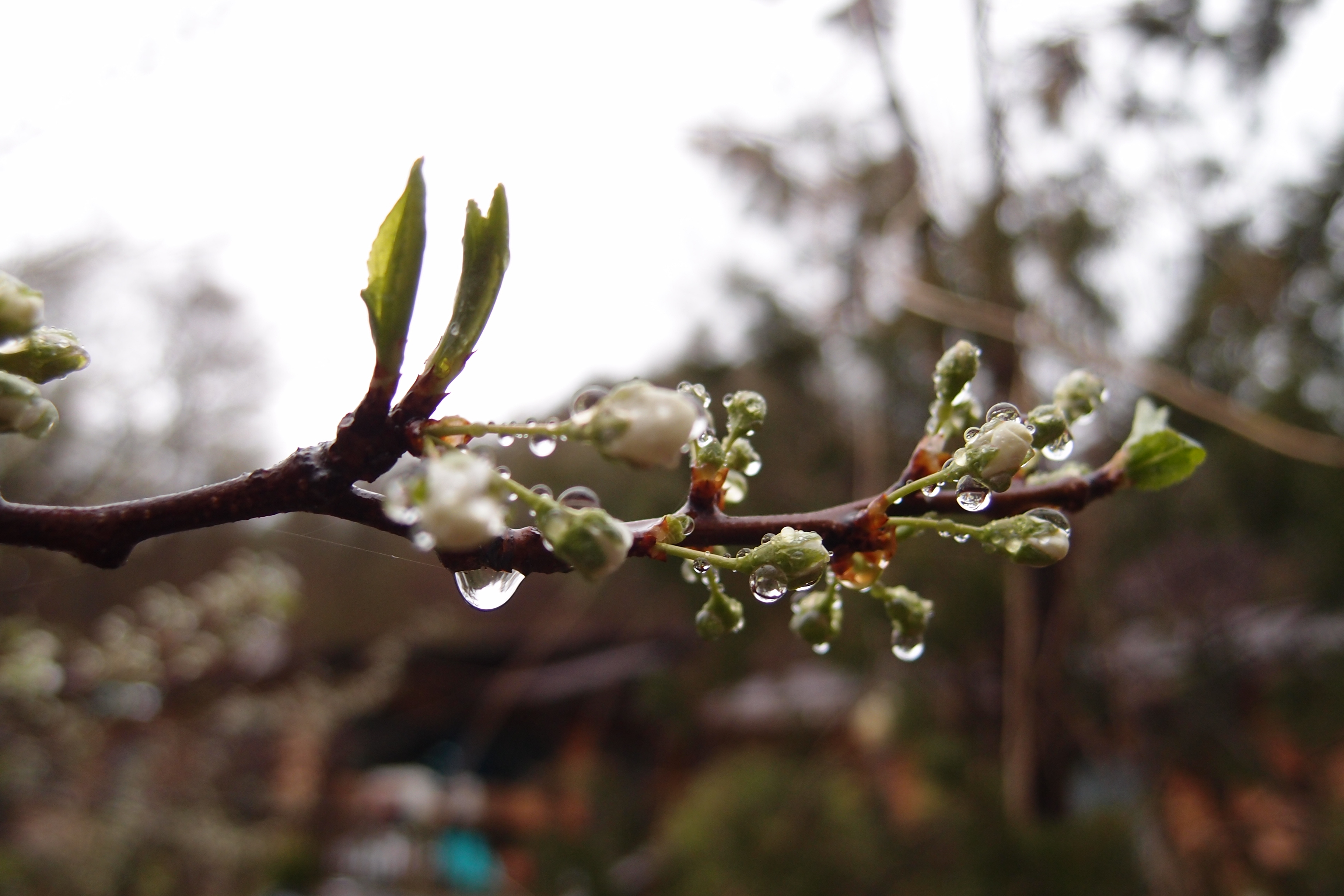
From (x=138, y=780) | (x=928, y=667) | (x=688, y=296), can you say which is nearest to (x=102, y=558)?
(x=928, y=667)

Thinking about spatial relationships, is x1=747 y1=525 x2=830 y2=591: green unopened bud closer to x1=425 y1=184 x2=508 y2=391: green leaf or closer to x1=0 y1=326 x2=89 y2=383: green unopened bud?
x1=425 y1=184 x2=508 y2=391: green leaf

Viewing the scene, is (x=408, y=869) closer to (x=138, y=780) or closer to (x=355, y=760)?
(x=355, y=760)

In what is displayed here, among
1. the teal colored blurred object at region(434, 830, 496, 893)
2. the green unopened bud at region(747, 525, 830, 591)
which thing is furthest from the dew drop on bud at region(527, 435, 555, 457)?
the teal colored blurred object at region(434, 830, 496, 893)

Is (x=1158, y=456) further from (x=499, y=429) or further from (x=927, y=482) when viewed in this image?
(x=499, y=429)

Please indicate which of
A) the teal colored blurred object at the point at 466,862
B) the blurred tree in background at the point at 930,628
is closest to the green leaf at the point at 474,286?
the blurred tree in background at the point at 930,628

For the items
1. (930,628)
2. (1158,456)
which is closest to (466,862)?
(930,628)
